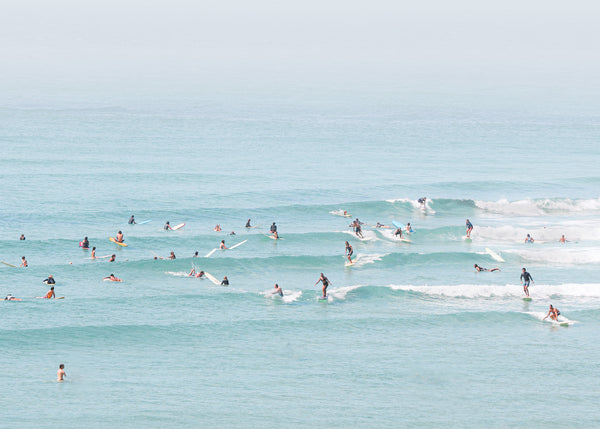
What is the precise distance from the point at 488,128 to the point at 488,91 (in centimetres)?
7530

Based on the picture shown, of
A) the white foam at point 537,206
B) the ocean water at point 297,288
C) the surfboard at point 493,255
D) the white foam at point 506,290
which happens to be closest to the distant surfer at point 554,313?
the ocean water at point 297,288

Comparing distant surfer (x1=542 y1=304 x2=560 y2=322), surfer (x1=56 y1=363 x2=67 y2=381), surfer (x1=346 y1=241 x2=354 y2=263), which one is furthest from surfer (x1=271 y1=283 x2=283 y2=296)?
distant surfer (x1=542 y1=304 x2=560 y2=322)

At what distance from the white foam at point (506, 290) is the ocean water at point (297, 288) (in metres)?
0.16

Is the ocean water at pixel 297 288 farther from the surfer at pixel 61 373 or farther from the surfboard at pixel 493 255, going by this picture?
the surfboard at pixel 493 255

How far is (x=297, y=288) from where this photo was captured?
A: 164ft

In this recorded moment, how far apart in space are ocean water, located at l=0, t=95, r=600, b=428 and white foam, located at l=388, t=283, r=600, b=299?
164mm

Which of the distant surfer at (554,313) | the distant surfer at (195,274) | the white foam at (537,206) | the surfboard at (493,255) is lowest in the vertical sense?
the distant surfer at (554,313)

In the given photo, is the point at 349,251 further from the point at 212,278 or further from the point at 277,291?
the point at 212,278

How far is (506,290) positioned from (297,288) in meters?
13.3

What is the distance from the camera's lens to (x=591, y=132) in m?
126

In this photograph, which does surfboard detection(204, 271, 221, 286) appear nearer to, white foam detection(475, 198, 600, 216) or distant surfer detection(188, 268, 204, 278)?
distant surfer detection(188, 268, 204, 278)

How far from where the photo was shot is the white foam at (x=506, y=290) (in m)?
48.9

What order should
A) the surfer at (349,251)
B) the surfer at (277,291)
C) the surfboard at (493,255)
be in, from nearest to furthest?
the surfer at (277,291) → the surfer at (349,251) → the surfboard at (493,255)

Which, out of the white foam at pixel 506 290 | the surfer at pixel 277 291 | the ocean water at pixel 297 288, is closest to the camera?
the ocean water at pixel 297 288
